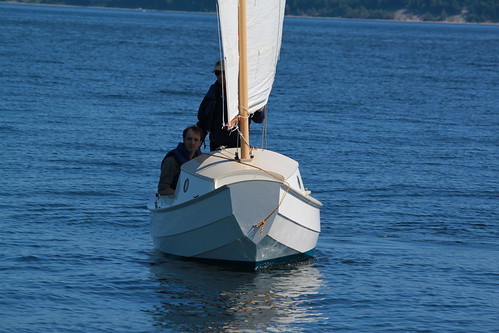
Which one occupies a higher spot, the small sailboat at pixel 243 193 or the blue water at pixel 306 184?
the small sailboat at pixel 243 193

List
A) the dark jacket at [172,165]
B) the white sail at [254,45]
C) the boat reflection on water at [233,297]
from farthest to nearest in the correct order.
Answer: the dark jacket at [172,165] < the white sail at [254,45] < the boat reflection on water at [233,297]

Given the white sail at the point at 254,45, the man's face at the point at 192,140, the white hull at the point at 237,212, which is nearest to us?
the white hull at the point at 237,212

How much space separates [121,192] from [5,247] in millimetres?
5435

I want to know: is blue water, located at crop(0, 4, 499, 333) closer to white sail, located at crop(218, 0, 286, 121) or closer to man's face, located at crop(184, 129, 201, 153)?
man's face, located at crop(184, 129, 201, 153)

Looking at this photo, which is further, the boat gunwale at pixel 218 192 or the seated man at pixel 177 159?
the seated man at pixel 177 159

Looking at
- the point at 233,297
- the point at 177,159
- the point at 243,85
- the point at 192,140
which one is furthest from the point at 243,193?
the point at 177,159

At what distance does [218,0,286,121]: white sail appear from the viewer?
44.5 feet

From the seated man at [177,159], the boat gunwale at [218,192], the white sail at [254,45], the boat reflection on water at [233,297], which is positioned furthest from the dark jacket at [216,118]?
the boat reflection on water at [233,297]

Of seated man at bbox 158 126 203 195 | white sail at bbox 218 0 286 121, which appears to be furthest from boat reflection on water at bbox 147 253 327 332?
white sail at bbox 218 0 286 121

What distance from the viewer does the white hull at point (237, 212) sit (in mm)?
13344

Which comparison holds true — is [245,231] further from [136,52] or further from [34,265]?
[136,52]

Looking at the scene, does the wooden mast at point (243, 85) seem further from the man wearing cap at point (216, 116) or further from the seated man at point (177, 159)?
the seated man at point (177, 159)

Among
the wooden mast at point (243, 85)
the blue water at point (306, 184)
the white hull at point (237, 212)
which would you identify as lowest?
the blue water at point (306, 184)

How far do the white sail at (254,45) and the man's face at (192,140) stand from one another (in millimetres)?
976
